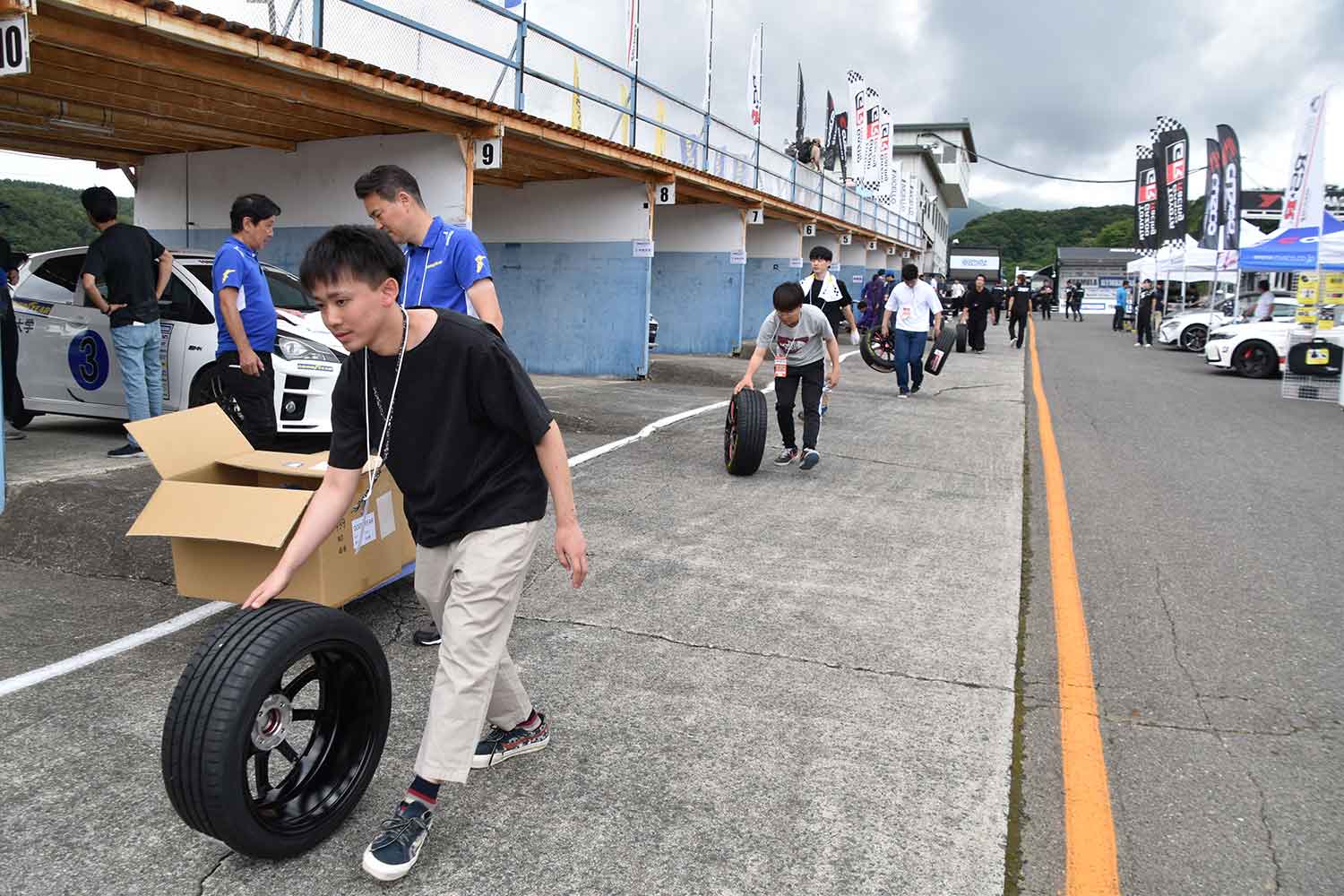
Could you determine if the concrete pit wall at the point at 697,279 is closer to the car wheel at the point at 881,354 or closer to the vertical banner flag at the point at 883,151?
the car wheel at the point at 881,354

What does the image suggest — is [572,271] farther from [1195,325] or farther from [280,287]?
[1195,325]

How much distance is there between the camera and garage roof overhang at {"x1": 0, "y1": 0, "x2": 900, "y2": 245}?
23.0 feet

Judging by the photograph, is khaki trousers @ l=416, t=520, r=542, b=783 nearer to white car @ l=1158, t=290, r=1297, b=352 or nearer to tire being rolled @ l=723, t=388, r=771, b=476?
tire being rolled @ l=723, t=388, r=771, b=476

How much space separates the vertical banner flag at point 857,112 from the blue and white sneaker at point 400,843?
105 ft

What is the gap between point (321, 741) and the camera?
9.47 ft

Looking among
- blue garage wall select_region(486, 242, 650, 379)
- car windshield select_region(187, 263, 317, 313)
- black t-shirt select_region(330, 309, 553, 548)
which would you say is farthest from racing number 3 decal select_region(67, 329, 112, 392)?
blue garage wall select_region(486, 242, 650, 379)

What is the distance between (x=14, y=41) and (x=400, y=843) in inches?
199

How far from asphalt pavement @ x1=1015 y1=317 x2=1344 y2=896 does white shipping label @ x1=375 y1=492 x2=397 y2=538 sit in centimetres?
269

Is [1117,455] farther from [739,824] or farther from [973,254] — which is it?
[973,254]

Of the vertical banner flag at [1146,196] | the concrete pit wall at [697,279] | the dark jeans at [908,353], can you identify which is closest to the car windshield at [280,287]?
the dark jeans at [908,353]

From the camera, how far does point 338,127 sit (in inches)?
425

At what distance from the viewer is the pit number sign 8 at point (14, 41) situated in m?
5.31

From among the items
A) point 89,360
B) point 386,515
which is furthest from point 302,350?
point 386,515

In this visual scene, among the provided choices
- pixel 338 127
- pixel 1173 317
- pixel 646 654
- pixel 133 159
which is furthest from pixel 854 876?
pixel 1173 317
